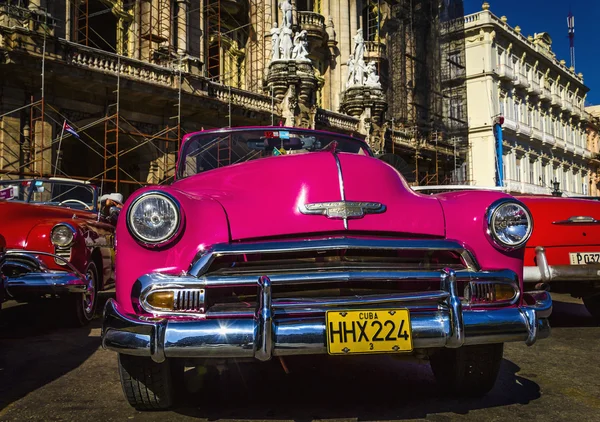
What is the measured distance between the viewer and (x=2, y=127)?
12656 mm

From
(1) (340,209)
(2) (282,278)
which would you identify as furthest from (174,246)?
(1) (340,209)

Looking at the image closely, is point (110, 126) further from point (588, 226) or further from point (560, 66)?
point (560, 66)

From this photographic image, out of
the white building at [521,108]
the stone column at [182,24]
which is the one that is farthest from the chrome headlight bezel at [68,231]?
the white building at [521,108]

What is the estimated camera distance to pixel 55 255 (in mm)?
5172

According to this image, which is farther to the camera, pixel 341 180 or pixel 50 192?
pixel 50 192

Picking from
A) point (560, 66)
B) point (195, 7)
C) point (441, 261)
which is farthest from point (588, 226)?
point (560, 66)

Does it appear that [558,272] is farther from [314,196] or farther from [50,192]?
[50,192]

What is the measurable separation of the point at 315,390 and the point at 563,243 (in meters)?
3.13

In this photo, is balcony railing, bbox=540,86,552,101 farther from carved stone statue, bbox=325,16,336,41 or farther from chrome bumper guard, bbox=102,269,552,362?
chrome bumper guard, bbox=102,269,552,362

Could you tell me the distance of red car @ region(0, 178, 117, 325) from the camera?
500 centimetres

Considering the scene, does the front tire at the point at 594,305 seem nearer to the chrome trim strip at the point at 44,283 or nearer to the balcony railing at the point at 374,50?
the chrome trim strip at the point at 44,283

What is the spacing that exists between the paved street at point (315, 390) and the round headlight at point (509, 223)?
35.2 inches

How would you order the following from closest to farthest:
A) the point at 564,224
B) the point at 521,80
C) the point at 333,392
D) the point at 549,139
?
1. the point at 333,392
2. the point at 564,224
3. the point at 521,80
4. the point at 549,139

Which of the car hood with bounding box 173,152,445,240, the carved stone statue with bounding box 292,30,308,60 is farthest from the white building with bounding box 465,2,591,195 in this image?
the car hood with bounding box 173,152,445,240
